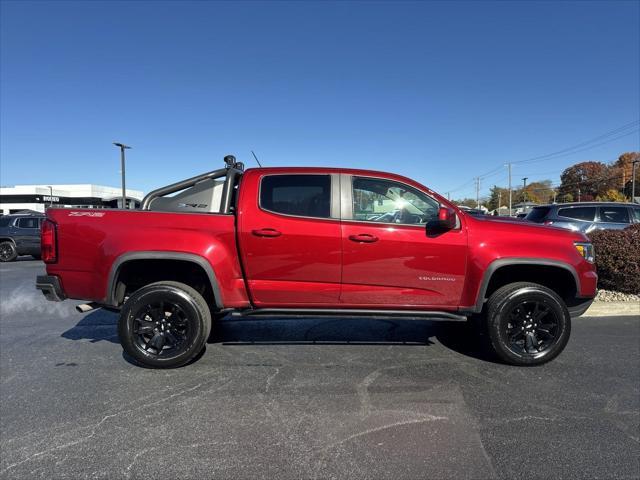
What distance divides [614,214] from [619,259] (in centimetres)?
501

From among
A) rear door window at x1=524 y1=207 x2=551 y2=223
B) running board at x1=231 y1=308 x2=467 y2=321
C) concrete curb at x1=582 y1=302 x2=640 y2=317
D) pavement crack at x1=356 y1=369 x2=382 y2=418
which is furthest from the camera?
rear door window at x1=524 y1=207 x2=551 y2=223

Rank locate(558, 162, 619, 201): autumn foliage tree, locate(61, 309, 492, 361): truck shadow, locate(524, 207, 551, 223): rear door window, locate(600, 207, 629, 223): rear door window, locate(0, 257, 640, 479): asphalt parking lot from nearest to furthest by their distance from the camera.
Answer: locate(0, 257, 640, 479): asphalt parking lot, locate(61, 309, 492, 361): truck shadow, locate(600, 207, 629, 223): rear door window, locate(524, 207, 551, 223): rear door window, locate(558, 162, 619, 201): autumn foliage tree

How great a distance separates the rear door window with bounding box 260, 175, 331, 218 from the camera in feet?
13.5

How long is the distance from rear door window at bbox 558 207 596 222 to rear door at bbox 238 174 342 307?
355 inches

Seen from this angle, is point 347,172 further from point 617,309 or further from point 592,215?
point 592,215

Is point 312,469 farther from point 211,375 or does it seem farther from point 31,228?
point 31,228

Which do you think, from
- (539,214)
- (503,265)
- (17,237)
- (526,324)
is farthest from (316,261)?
(17,237)

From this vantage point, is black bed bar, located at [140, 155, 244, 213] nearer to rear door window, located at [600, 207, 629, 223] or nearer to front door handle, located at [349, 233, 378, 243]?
front door handle, located at [349, 233, 378, 243]

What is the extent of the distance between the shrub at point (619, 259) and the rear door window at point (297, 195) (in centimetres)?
528

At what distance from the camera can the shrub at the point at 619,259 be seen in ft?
21.3

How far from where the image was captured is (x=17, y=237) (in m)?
15.9

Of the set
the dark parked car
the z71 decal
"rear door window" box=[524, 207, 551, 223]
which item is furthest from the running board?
the dark parked car

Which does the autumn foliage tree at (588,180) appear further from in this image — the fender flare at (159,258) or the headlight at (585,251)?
the fender flare at (159,258)

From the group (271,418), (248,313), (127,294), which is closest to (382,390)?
(271,418)
